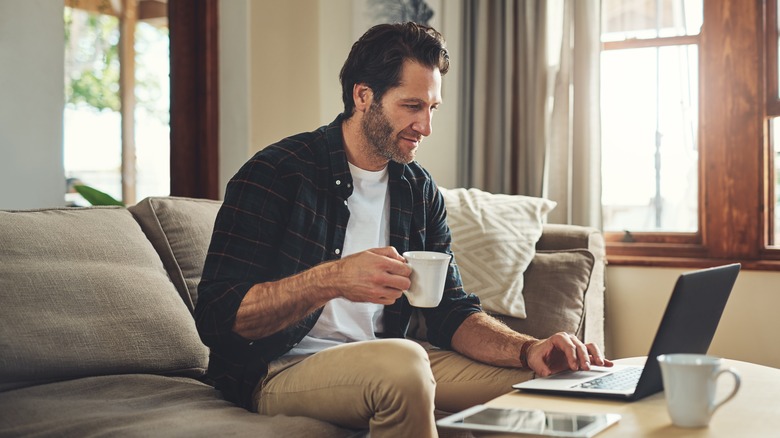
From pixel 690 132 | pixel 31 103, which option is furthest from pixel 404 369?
pixel 690 132

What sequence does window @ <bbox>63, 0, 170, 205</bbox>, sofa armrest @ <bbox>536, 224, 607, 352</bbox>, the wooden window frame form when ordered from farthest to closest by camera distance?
the wooden window frame → window @ <bbox>63, 0, 170, 205</bbox> → sofa armrest @ <bbox>536, 224, 607, 352</bbox>

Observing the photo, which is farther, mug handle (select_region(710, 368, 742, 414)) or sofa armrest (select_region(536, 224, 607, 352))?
sofa armrest (select_region(536, 224, 607, 352))

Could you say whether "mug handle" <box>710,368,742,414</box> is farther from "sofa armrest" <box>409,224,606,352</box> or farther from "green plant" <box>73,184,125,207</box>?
"green plant" <box>73,184,125,207</box>

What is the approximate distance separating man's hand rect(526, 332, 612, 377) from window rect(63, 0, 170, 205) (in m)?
2.01

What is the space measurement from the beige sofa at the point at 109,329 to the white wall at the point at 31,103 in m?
0.86

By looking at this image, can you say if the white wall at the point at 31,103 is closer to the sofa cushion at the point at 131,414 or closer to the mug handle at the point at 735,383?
the sofa cushion at the point at 131,414

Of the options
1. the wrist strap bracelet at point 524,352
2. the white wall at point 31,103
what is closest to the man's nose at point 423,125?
the wrist strap bracelet at point 524,352

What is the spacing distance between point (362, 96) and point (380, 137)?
0.13 meters

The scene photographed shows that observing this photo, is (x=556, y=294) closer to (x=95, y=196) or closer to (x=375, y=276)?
(x=375, y=276)

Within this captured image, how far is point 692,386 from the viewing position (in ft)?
3.82

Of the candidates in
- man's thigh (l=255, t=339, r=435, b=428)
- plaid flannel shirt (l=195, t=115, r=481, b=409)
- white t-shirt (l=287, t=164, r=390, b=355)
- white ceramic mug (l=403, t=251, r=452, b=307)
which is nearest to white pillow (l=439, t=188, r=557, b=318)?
plaid flannel shirt (l=195, t=115, r=481, b=409)

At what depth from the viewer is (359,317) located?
6.00 feet

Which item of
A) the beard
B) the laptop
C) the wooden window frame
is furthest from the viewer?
the wooden window frame

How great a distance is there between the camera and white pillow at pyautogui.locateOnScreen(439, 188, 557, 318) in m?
2.55
